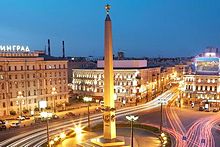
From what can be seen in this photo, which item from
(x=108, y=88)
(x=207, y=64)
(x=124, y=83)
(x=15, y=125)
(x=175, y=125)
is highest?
(x=207, y=64)

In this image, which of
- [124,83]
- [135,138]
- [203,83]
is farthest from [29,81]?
[203,83]

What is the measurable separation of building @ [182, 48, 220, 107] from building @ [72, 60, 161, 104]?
12.0m

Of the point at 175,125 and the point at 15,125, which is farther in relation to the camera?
the point at 175,125

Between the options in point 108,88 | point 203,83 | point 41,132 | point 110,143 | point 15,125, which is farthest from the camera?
point 203,83

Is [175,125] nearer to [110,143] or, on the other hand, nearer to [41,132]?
[110,143]

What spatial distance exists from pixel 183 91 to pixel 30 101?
40.8 m

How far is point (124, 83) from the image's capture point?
85500mm

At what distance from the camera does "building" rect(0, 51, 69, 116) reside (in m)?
64.9

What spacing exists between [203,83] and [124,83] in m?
21.2

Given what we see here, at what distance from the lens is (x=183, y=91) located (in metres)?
83.6

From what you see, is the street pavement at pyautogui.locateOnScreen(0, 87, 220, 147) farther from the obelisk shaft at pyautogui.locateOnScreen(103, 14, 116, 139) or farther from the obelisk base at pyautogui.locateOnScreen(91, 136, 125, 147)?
the obelisk shaft at pyautogui.locateOnScreen(103, 14, 116, 139)

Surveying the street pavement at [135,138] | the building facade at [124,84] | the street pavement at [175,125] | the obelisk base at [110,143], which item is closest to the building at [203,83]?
the street pavement at [175,125]

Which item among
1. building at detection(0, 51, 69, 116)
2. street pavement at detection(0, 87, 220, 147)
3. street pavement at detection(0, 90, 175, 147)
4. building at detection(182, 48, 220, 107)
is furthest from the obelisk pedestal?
building at detection(182, 48, 220, 107)

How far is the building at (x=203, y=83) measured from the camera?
78.6 meters
